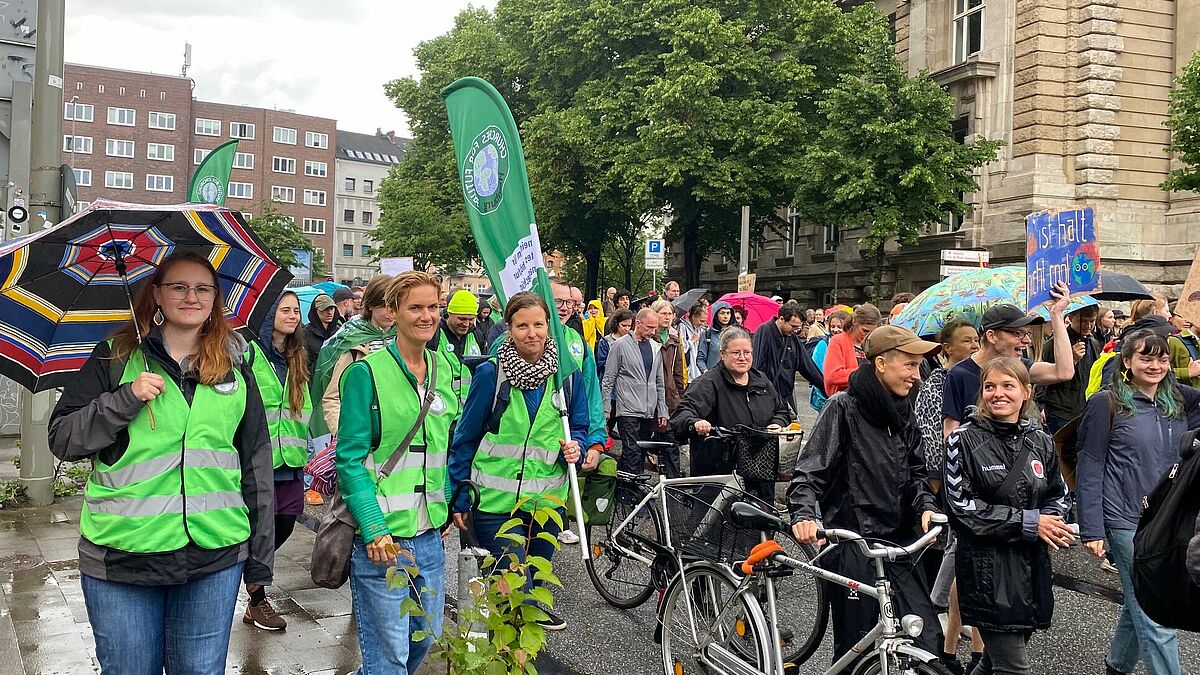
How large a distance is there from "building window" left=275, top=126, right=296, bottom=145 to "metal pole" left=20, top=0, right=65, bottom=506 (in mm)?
93772

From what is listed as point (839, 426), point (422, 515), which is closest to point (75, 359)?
point (422, 515)

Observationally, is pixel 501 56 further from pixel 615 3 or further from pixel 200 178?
pixel 200 178

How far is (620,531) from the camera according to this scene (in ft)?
21.9

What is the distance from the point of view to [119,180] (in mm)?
91312

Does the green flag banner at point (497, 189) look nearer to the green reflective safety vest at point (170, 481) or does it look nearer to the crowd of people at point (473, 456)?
the crowd of people at point (473, 456)

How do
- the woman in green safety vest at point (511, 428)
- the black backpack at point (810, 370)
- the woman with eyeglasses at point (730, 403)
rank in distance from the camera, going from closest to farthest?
the woman in green safety vest at point (511, 428)
the woman with eyeglasses at point (730, 403)
the black backpack at point (810, 370)

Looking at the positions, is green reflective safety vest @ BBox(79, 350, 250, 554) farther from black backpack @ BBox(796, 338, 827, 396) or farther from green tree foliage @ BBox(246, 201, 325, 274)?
green tree foliage @ BBox(246, 201, 325, 274)

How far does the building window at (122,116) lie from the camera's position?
9025 cm

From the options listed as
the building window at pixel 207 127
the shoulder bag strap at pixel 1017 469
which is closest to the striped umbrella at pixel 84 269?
the shoulder bag strap at pixel 1017 469

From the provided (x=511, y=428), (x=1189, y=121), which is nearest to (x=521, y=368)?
(x=511, y=428)

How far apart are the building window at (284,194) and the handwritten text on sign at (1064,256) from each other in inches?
3815

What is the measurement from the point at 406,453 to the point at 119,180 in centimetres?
9703

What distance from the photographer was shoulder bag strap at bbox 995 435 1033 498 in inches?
166

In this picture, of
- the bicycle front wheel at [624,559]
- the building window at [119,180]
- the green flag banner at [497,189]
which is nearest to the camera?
the green flag banner at [497,189]
